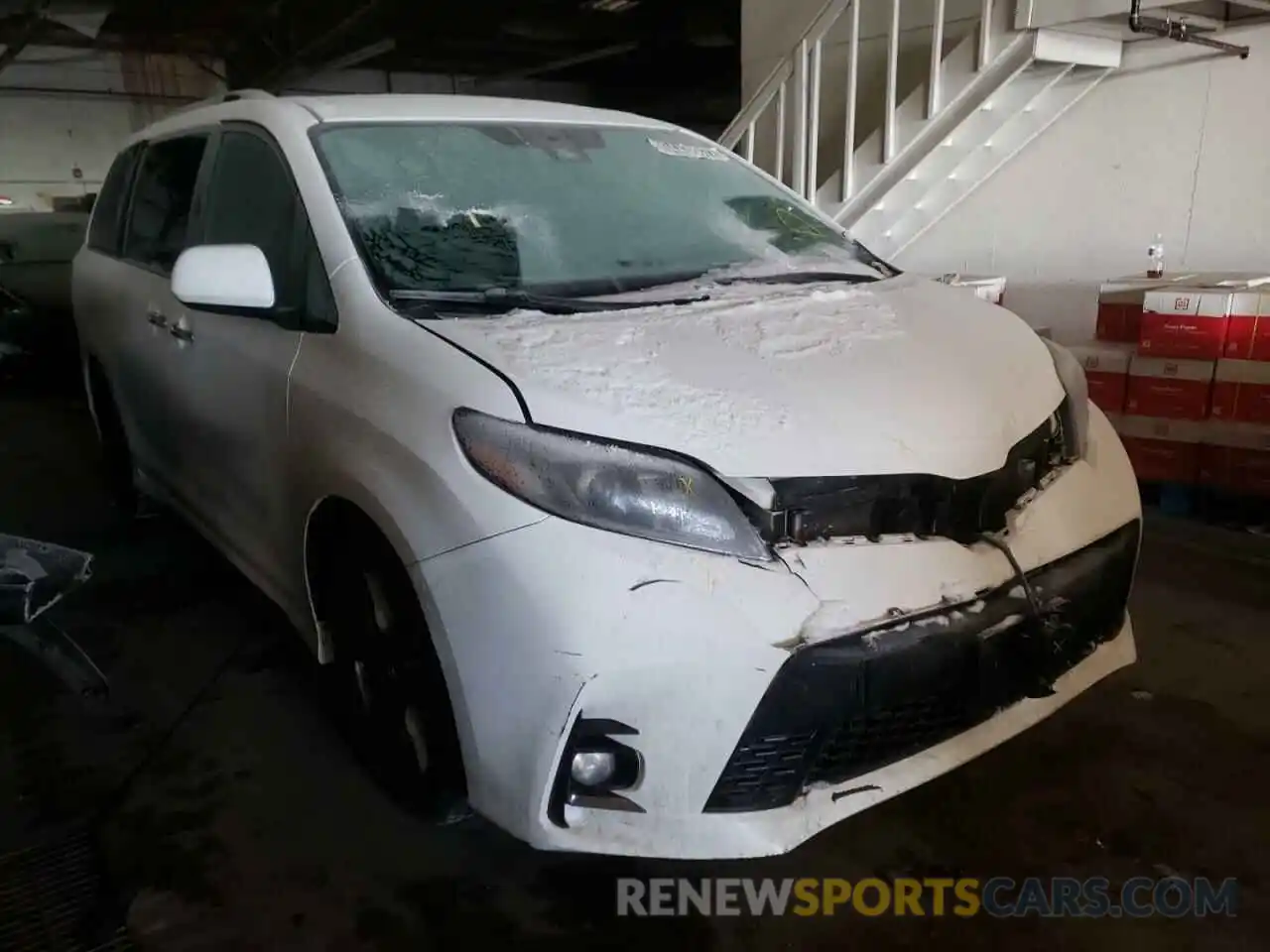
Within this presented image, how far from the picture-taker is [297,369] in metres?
1.93

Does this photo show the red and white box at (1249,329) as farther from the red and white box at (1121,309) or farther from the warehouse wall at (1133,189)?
the warehouse wall at (1133,189)

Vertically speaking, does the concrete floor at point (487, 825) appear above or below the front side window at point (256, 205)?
below

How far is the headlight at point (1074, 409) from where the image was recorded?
1876mm

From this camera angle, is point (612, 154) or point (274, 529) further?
point (612, 154)

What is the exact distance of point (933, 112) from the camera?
4.34 metres

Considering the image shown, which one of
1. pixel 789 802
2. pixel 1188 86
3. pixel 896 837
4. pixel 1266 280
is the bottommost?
pixel 896 837

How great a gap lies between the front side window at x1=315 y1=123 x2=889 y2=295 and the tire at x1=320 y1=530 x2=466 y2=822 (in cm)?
55

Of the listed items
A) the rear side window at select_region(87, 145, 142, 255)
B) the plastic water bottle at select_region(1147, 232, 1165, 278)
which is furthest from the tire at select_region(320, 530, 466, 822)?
the plastic water bottle at select_region(1147, 232, 1165, 278)

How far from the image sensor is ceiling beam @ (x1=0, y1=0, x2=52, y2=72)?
8.62 meters

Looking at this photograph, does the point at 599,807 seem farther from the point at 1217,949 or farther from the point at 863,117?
the point at 863,117

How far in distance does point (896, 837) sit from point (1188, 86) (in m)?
3.92

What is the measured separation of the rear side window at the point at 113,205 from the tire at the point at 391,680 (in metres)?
1.97

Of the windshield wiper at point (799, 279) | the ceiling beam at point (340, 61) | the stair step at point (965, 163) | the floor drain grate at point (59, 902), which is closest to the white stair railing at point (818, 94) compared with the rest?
the stair step at point (965, 163)

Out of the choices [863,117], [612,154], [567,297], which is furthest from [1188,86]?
[567,297]
